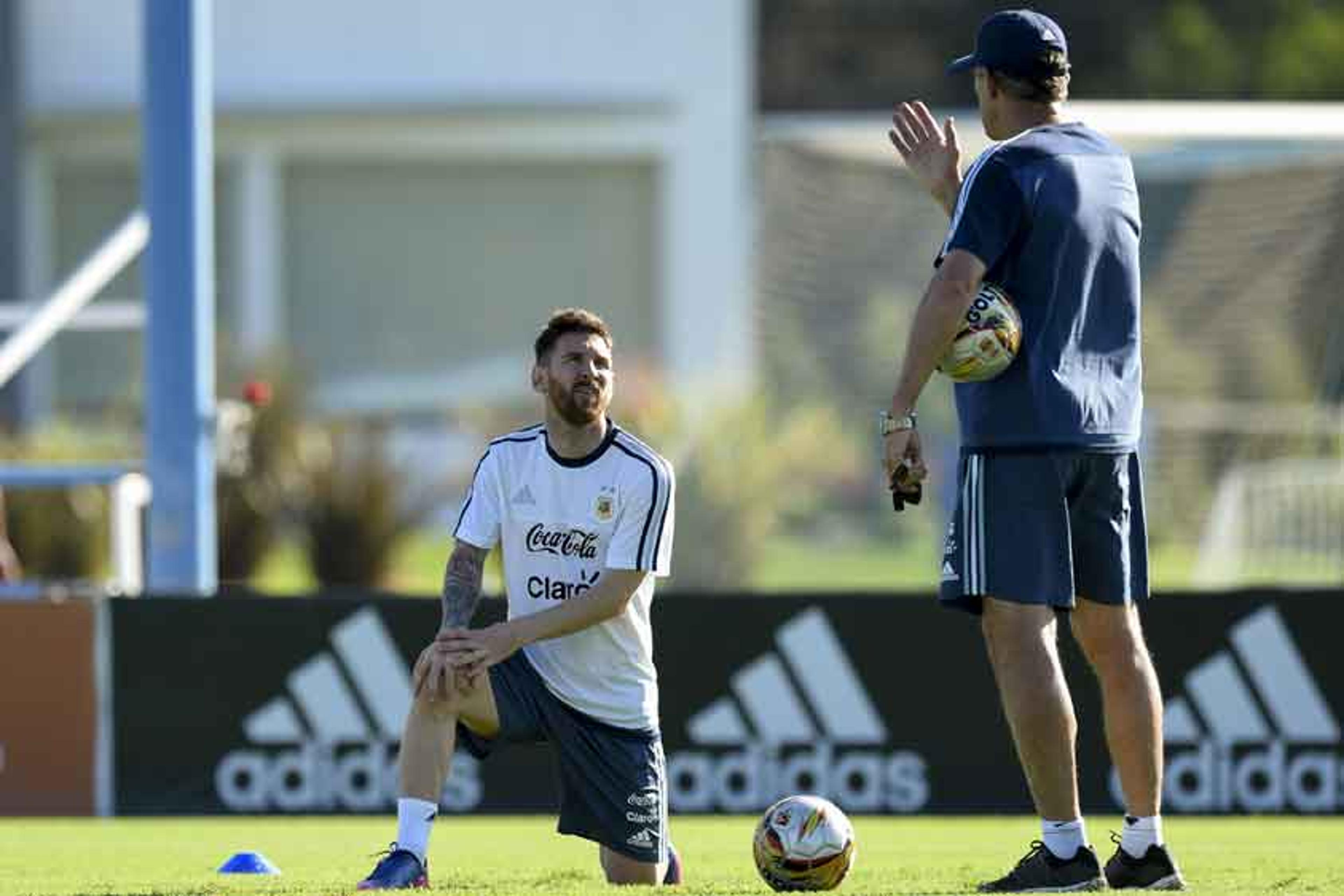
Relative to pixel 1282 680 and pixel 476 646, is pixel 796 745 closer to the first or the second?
pixel 1282 680

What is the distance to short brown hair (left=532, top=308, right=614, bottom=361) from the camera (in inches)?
303

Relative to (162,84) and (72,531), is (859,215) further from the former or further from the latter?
(162,84)

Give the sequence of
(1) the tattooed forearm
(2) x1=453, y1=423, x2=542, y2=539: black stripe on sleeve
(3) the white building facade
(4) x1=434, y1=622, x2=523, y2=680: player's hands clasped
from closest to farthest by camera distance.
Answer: (4) x1=434, y1=622, x2=523, y2=680: player's hands clasped → (1) the tattooed forearm → (2) x1=453, y1=423, x2=542, y2=539: black stripe on sleeve → (3) the white building facade

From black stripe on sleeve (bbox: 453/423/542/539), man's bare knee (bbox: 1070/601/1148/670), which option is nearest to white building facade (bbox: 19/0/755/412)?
black stripe on sleeve (bbox: 453/423/542/539)

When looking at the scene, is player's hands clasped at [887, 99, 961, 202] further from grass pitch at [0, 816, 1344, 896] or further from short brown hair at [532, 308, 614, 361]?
grass pitch at [0, 816, 1344, 896]

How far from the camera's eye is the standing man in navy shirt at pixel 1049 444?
7.23m

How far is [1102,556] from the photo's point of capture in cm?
738

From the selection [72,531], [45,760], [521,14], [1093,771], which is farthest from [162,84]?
[521,14]

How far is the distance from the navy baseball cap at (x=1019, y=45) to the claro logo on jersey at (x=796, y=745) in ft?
16.1

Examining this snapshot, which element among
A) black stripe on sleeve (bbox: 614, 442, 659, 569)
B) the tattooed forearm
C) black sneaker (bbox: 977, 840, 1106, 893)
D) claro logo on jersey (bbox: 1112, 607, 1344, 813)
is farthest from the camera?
claro logo on jersey (bbox: 1112, 607, 1344, 813)

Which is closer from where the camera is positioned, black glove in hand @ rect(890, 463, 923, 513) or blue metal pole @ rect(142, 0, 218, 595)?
black glove in hand @ rect(890, 463, 923, 513)

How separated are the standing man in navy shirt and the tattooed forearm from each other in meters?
1.20

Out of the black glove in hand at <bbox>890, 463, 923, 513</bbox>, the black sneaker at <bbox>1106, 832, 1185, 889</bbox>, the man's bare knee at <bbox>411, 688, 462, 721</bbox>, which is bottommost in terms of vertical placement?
the black sneaker at <bbox>1106, 832, 1185, 889</bbox>

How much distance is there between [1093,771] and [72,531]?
30.3 feet
